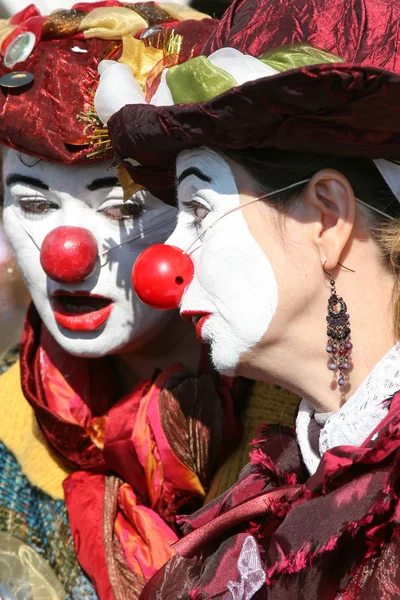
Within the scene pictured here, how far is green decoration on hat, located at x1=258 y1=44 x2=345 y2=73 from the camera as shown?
1.35 metres

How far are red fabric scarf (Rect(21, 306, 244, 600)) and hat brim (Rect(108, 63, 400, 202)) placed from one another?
750 mm

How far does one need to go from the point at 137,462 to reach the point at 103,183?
0.64m

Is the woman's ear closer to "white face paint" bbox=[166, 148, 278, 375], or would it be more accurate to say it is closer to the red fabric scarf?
"white face paint" bbox=[166, 148, 278, 375]

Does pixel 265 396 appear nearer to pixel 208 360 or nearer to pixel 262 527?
pixel 208 360

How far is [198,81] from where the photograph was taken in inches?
55.7

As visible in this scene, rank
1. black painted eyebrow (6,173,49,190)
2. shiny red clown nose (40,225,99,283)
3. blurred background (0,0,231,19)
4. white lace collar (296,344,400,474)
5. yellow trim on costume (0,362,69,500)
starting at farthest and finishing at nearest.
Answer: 1. blurred background (0,0,231,19)
2. yellow trim on costume (0,362,69,500)
3. black painted eyebrow (6,173,49,190)
4. shiny red clown nose (40,225,99,283)
5. white lace collar (296,344,400,474)

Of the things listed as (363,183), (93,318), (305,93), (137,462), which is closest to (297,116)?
(305,93)

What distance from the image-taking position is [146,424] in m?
2.11

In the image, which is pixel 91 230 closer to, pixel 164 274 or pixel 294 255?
pixel 164 274

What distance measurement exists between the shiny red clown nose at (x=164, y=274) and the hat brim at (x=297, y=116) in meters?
0.18

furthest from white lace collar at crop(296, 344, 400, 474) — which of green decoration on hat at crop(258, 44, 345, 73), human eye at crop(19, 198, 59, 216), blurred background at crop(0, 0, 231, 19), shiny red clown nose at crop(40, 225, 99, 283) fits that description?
blurred background at crop(0, 0, 231, 19)

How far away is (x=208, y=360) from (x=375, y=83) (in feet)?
3.40

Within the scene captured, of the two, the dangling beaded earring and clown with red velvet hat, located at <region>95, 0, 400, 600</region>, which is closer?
clown with red velvet hat, located at <region>95, 0, 400, 600</region>

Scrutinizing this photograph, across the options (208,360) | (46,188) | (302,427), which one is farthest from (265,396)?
(46,188)
